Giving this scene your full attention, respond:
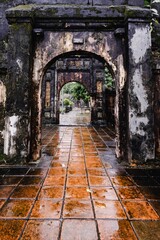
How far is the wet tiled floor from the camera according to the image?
2045mm

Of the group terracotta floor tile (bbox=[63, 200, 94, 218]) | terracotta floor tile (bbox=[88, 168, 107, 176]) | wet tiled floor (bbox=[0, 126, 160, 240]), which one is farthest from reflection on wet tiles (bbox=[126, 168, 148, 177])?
terracotta floor tile (bbox=[63, 200, 94, 218])

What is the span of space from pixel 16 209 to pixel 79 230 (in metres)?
0.89

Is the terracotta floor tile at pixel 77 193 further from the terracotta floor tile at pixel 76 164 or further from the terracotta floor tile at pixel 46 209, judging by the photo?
the terracotta floor tile at pixel 76 164

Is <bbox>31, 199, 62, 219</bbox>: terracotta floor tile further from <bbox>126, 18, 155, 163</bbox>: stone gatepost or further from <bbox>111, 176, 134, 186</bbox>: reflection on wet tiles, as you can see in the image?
<bbox>126, 18, 155, 163</bbox>: stone gatepost

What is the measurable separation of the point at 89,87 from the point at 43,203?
1125cm

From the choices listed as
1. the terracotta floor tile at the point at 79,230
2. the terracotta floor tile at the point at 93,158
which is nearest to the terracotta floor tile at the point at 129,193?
the terracotta floor tile at the point at 79,230

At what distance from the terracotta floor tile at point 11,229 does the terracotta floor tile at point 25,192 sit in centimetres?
62

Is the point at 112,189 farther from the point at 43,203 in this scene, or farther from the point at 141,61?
the point at 141,61

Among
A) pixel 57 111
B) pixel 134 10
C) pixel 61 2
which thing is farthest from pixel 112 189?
pixel 57 111

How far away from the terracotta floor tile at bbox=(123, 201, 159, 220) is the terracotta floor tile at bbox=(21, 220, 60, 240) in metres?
0.89

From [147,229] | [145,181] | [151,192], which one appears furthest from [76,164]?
[147,229]

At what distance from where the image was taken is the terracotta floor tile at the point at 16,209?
7.69ft

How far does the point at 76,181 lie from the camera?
3414 mm

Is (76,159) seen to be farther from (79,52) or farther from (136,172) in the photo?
(79,52)
